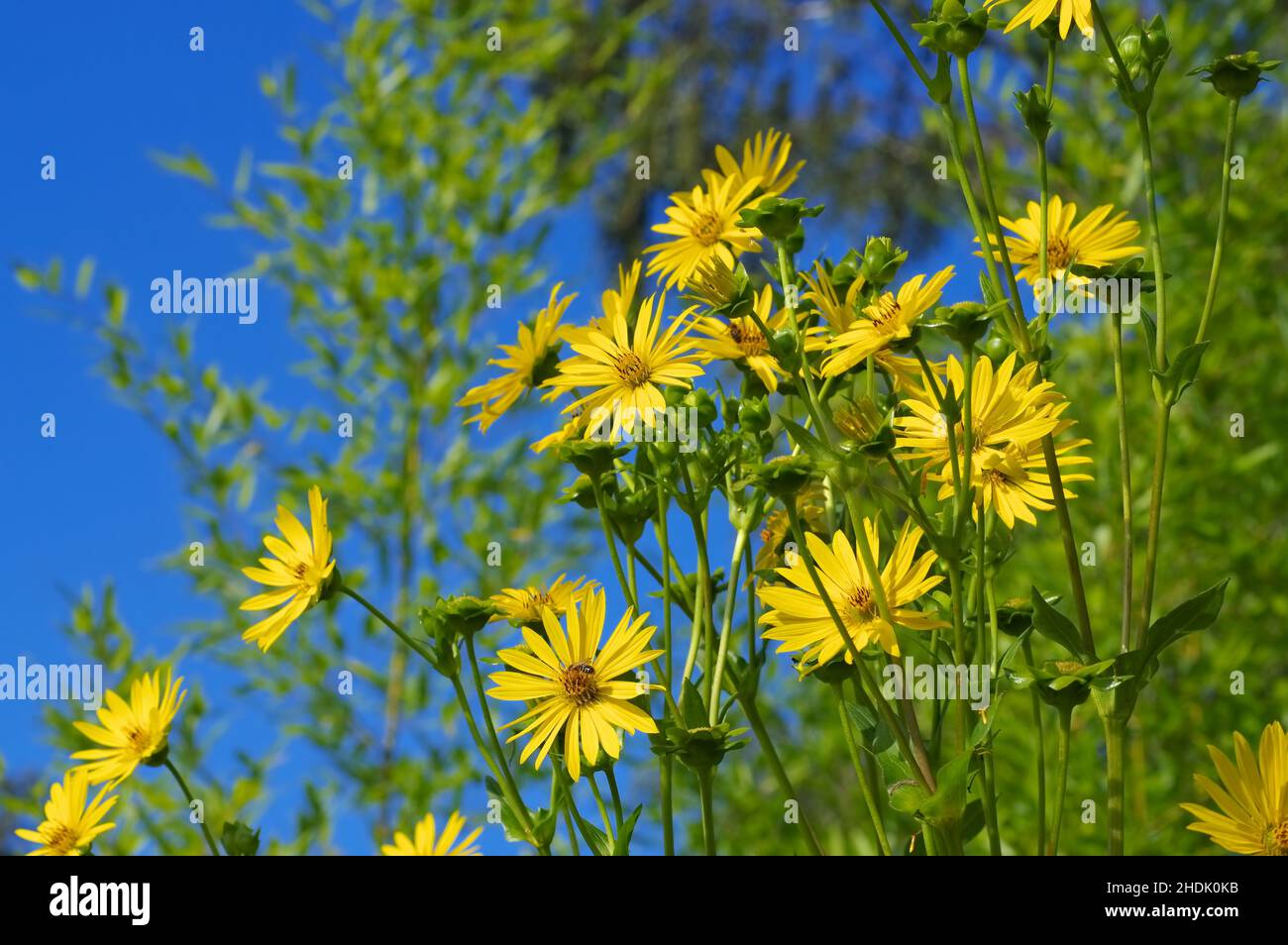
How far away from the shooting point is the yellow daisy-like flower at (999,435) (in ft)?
1.56

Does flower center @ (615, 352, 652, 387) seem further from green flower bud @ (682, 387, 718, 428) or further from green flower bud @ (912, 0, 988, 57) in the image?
green flower bud @ (912, 0, 988, 57)

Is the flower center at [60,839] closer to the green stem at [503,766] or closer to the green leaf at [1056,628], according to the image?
the green stem at [503,766]

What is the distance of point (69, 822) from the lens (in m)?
0.54

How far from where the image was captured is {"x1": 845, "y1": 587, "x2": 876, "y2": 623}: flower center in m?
0.47

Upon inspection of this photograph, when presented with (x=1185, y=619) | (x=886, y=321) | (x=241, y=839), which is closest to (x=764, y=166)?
(x=886, y=321)

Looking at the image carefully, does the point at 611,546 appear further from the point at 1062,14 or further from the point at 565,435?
the point at 1062,14

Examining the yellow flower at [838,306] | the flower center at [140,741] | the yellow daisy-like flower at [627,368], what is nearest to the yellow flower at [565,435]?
the yellow daisy-like flower at [627,368]

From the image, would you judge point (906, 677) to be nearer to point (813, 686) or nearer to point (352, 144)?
point (813, 686)

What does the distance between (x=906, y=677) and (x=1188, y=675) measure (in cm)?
113

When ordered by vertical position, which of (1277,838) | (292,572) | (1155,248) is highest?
(1155,248)

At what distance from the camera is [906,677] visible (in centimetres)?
48

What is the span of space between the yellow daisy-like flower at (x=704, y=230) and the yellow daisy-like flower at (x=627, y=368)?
0.11ft

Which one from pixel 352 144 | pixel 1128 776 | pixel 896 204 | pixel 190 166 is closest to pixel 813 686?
pixel 1128 776

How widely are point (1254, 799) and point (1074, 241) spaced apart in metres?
0.25
